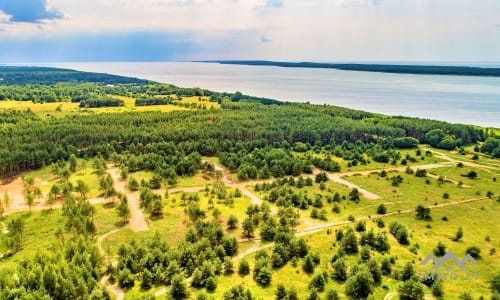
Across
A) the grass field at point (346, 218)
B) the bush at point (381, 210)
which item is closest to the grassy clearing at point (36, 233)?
the grass field at point (346, 218)

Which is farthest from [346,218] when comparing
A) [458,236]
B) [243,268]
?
[243,268]

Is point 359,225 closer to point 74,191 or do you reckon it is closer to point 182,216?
point 182,216

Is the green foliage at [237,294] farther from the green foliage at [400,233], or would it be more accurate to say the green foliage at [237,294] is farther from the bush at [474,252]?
the bush at [474,252]

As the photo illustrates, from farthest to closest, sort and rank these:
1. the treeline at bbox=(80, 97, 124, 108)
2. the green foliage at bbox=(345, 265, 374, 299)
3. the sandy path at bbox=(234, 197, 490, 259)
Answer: the treeline at bbox=(80, 97, 124, 108) → the sandy path at bbox=(234, 197, 490, 259) → the green foliage at bbox=(345, 265, 374, 299)

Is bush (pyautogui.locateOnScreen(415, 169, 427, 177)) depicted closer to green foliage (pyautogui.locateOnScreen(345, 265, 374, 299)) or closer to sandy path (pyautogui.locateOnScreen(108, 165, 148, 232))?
green foliage (pyautogui.locateOnScreen(345, 265, 374, 299))

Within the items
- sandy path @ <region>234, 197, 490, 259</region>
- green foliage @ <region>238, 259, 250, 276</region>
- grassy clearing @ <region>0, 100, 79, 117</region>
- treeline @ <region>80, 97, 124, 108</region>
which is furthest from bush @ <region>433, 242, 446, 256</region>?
treeline @ <region>80, 97, 124, 108</region>

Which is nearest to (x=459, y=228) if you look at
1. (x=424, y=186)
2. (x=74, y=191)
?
(x=424, y=186)

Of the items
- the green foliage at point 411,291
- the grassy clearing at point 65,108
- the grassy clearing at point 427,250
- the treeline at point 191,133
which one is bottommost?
the grassy clearing at point 427,250

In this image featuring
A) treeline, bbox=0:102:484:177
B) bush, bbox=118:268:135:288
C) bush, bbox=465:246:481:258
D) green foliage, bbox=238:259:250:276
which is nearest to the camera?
bush, bbox=118:268:135:288
